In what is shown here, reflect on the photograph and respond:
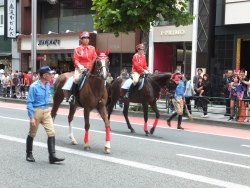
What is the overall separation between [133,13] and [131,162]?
393 inches

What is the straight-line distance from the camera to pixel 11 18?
35.8 metres

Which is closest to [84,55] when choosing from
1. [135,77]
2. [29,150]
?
[29,150]

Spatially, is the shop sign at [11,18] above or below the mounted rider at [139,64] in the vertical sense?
above

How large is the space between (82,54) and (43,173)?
3.72 meters

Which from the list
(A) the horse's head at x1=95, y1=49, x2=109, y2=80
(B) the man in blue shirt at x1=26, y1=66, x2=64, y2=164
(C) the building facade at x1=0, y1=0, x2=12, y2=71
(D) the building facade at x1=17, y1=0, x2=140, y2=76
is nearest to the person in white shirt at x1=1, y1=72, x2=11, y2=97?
(D) the building facade at x1=17, y1=0, x2=140, y2=76

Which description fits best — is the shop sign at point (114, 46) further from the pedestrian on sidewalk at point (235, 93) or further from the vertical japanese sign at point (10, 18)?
the pedestrian on sidewalk at point (235, 93)

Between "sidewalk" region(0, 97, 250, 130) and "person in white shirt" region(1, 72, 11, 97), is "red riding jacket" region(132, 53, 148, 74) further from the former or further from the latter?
"person in white shirt" region(1, 72, 11, 97)

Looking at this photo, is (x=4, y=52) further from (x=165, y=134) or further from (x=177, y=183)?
(x=177, y=183)

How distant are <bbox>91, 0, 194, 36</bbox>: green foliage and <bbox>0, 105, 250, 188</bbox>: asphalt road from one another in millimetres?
6744

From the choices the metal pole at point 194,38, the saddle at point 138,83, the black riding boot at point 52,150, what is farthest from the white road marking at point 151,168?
the metal pole at point 194,38

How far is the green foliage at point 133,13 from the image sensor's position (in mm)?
17041

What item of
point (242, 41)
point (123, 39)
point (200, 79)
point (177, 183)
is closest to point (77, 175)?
point (177, 183)

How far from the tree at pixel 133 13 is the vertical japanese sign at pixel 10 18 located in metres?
19.0

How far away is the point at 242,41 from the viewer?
22188 mm
